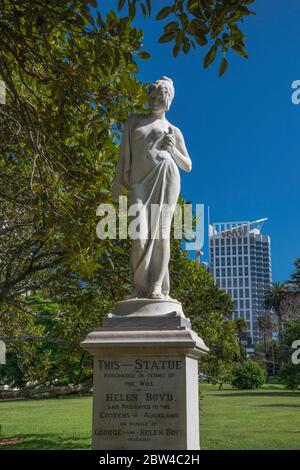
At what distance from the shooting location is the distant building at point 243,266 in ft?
463

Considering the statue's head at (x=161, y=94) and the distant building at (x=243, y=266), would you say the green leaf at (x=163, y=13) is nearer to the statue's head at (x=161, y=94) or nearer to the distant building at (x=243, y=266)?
the statue's head at (x=161, y=94)

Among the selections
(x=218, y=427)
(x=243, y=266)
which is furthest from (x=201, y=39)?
(x=243, y=266)

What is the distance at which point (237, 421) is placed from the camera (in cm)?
2041

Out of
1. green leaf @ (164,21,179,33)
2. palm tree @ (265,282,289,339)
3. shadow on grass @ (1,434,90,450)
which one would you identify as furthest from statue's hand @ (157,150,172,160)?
palm tree @ (265,282,289,339)

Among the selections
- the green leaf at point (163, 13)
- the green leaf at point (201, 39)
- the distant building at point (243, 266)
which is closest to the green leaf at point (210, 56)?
the green leaf at point (201, 39)

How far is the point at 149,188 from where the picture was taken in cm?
666

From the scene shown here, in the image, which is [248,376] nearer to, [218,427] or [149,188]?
[218,427]

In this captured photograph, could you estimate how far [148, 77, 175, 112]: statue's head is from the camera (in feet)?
22.5

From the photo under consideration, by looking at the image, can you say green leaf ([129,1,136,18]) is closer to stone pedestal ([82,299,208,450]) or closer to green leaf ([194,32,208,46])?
green leaf ([194,32,208,46])

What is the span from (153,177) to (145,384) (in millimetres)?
2254

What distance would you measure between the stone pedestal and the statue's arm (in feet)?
6.16

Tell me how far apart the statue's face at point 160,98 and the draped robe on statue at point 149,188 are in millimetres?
159
